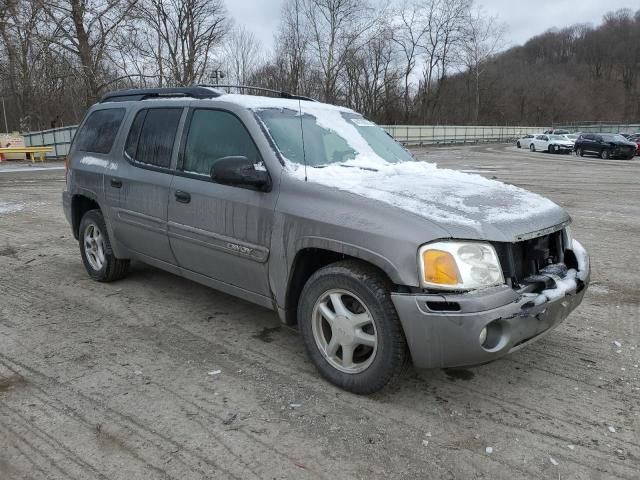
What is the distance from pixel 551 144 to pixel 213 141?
37299mm

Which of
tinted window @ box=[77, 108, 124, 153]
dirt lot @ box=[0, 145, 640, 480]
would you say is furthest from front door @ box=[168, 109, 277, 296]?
tinted window @ box=[77, 108, 124, 153]

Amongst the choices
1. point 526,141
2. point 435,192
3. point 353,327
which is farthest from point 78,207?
point 526,141

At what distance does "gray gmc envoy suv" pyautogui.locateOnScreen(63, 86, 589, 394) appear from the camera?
8.91 feet

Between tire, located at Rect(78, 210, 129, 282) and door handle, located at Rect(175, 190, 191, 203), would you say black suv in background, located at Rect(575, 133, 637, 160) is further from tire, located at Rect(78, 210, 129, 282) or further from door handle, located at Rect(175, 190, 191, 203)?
door handle, located at Rect(175, 190, 191, 203)

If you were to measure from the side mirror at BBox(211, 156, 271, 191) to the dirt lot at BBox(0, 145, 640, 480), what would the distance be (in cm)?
122

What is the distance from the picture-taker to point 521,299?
279cm

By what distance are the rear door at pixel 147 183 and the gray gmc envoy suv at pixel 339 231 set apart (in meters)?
0.02

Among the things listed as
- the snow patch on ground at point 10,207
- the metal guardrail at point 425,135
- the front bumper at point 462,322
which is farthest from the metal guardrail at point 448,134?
the front bumper at point 462,322

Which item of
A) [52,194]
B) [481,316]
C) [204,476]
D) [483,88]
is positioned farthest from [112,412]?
[483,88]

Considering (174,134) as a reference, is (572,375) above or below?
below

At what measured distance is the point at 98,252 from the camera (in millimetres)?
5230

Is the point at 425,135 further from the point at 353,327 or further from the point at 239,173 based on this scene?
the point at 353,327

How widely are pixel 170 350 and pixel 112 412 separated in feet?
2.74

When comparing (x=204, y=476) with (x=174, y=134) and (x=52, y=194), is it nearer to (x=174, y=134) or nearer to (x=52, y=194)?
(x=174, y=134)
